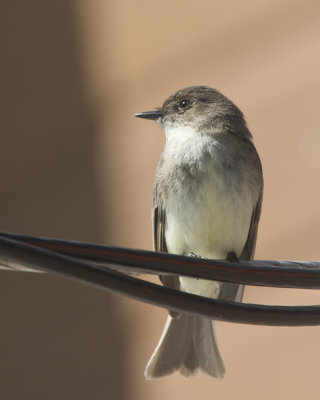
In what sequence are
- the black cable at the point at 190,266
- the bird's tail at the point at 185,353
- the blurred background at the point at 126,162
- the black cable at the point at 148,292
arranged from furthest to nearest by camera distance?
the blurred background at the point at 126,162 < the bird's tail at the point at 185,353 < the black cable at the point at 190,266 < the black cable at the point at 148,292

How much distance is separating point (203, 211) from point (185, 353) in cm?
68

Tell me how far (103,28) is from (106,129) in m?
0.87

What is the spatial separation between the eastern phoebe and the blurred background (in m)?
1.52

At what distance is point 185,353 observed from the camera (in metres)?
4.34

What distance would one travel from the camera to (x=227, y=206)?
14.3ft

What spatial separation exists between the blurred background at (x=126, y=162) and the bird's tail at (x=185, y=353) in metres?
1.54

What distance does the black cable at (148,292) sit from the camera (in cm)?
210

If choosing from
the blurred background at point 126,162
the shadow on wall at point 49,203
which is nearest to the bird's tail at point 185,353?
the blurred background at point 126,162

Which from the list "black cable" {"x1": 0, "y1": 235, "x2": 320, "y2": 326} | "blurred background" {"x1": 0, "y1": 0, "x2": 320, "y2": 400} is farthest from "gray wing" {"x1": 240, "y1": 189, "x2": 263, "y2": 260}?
"black cable" {"x1": 0, "y1": 235, "x2": 320, "y2": 326}

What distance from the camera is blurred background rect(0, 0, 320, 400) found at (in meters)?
6.20

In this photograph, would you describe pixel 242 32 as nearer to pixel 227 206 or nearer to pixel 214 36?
pixel 214 36

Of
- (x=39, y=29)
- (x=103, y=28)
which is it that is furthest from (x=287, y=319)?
(x=39, y=29)

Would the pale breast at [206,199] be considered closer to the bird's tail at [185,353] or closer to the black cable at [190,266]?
the bird's tail at [185,353]

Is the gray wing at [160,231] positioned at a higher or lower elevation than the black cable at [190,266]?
lower
